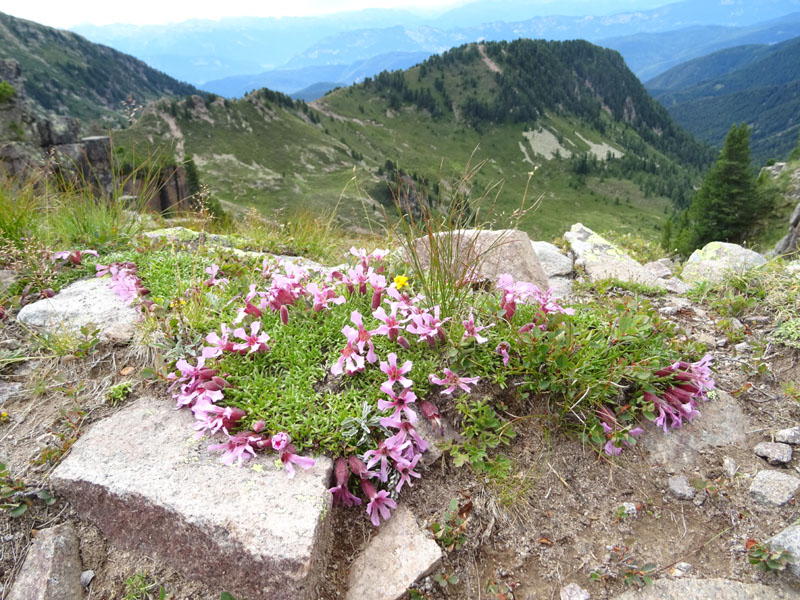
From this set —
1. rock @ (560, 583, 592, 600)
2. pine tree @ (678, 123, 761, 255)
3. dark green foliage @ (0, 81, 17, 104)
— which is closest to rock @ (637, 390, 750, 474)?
rock @ (560, 583, 592, 600)

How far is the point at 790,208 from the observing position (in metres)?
59.8

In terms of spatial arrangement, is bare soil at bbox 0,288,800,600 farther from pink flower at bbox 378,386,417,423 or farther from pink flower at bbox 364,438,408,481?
pink flower at bbox 378,386,417,423

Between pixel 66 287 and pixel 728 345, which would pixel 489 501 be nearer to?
pixel 728 345

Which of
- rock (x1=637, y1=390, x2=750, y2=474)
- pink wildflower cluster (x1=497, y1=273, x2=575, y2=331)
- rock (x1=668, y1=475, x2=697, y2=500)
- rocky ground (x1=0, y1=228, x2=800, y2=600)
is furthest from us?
→ pink wildflower cluster (x1=497, y1=273, x2=575, y2=331)

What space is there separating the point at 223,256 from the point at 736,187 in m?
73.4

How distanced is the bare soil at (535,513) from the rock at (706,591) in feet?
0.19

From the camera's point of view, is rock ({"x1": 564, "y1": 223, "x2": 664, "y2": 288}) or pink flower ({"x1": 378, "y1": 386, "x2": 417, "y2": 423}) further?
rock ({"x1": 564, "y1": 223, "x2": 664, "y2": 288})

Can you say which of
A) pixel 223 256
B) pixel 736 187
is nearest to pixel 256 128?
pixel 736 187

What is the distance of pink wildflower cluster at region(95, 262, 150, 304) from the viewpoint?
5.11 m

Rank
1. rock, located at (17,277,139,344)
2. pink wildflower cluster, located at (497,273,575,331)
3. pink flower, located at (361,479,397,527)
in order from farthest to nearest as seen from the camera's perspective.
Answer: rock, located at (17,277,139,344), pink wildflower cluster, located at (497,273,575,331), pink flower, located at (361,479,397,527)

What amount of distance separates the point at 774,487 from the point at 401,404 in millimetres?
2969

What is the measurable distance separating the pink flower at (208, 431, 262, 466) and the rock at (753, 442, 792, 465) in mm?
4156

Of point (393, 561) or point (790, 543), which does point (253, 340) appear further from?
point (790, 543)

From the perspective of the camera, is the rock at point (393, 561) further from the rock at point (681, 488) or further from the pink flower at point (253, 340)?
the rock at point (681, 488)
